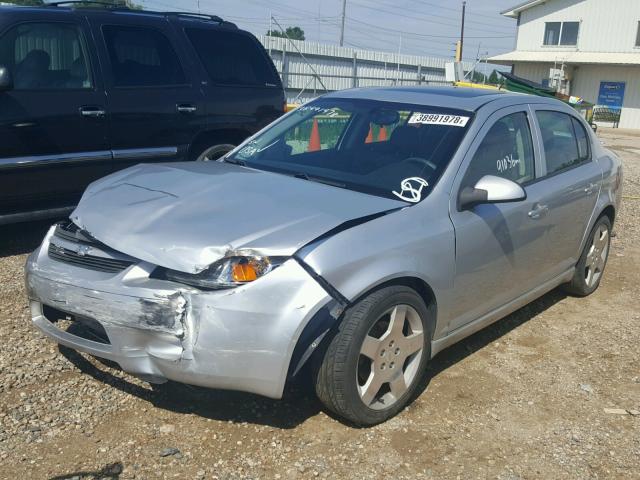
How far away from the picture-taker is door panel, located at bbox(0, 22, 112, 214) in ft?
17.4

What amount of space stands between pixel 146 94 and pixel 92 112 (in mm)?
580

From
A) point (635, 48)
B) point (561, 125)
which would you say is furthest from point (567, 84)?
point (561, 125)

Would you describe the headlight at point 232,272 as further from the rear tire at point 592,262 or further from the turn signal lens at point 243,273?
the rear tire at point 592,262

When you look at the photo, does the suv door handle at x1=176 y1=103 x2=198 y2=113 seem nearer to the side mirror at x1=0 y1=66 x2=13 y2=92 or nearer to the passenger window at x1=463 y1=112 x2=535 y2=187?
the side mirror at x1=0 y1=66 x2=13 y2=92

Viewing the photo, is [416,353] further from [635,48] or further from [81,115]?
[635,48]

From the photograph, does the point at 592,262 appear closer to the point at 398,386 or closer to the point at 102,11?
the point at 398,386

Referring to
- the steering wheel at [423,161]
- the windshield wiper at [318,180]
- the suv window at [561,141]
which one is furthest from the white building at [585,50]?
the windshield wiper at [318,180]

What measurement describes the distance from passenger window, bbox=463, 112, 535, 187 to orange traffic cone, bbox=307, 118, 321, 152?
1.03 meters

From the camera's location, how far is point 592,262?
17.6 feet

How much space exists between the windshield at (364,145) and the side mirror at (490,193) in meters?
0.20

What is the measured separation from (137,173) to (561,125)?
3.04 metres

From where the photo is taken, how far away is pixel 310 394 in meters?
3.55

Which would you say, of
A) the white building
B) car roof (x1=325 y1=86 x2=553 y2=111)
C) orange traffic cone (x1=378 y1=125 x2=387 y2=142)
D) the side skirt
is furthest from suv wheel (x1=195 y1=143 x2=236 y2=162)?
the white building

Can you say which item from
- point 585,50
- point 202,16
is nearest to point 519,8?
point 585,50
